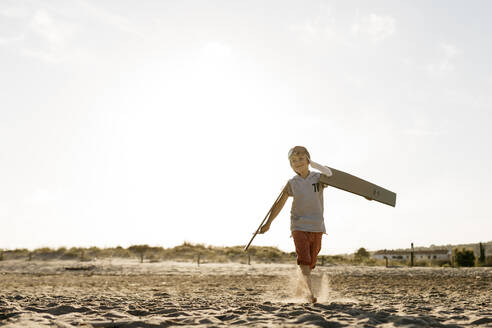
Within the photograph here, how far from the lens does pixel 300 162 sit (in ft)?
18.8

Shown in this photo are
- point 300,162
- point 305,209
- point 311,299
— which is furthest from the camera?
→ point 300,162

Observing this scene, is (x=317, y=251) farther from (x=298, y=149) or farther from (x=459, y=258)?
(x=459, y=258)

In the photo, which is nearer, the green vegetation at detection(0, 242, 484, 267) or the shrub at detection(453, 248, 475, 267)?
the green vegetation at detection(0, 242, 484, 267)

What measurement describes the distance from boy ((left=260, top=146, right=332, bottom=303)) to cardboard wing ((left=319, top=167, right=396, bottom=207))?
20 centimetres

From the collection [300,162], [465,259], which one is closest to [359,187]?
[300,162]

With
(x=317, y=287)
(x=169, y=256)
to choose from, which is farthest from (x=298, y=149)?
(x=169, y=256)

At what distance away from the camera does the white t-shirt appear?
5441mm

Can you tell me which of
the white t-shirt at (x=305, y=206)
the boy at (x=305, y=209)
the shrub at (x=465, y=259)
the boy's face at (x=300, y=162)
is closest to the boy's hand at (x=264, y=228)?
the boy at (x=305, y=209)

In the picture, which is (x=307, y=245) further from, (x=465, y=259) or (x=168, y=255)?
(x=465, y=259)

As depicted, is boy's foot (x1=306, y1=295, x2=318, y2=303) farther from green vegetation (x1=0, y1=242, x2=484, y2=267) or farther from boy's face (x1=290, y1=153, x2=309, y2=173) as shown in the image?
green vegetation (x1=0, y1=242, x2=484, y2=267)

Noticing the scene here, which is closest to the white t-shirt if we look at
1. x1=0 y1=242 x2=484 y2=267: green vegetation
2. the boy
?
the boy

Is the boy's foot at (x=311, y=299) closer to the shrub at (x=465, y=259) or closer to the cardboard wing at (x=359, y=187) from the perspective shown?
the cardboard wing at (x=359, y=187)

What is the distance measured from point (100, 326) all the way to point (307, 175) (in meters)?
3.33

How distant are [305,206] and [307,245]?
1.70 feet
